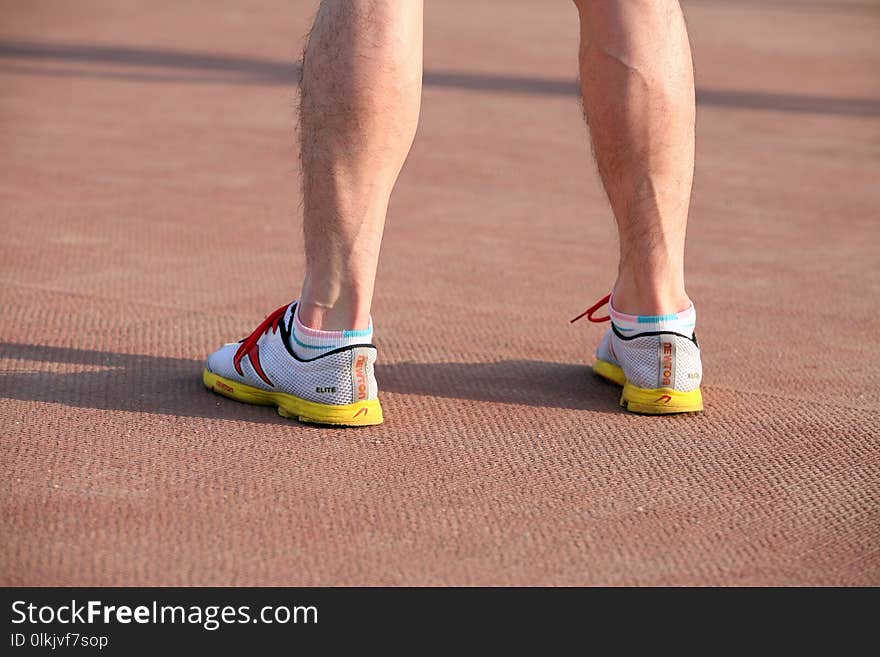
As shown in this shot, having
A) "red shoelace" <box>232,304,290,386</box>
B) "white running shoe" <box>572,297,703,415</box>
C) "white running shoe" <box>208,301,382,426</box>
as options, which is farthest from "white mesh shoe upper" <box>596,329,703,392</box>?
"red shoelace" <box>232,304,290,386</box>

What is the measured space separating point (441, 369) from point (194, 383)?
48cm

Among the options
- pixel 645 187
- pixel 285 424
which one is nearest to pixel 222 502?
pixel 285 424

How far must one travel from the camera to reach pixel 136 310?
287cm

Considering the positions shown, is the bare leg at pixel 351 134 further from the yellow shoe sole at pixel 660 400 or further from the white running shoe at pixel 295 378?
the yellow shoe sole at pixel 660 400

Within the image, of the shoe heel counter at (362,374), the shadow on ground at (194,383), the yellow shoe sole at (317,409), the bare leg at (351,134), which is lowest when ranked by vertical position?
the shadow on ground at (194,383)

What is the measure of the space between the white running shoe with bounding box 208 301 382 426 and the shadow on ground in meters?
0.03

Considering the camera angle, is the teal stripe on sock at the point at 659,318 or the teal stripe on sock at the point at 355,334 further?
the teal stripe on sock at the point at 659,318

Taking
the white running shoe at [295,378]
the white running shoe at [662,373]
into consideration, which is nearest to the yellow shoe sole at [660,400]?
the white running shoe at [662,373]

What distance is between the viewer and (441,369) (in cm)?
257

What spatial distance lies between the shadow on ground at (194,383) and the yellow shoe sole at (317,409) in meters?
0.02

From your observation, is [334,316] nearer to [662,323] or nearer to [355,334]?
[355,334]

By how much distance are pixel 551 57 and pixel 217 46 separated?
6.72ft

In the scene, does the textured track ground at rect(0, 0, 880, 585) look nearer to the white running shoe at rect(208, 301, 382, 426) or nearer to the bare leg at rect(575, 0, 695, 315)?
the white running shoe at rect(208, 301, 382, 426)

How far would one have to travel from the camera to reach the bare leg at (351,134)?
2.10 meters
